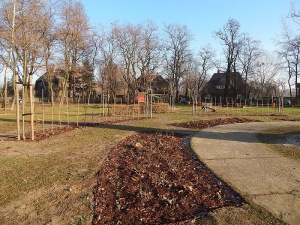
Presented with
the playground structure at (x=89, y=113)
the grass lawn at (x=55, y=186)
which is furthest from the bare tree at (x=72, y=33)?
the grass lawn at (x=55, y=186)

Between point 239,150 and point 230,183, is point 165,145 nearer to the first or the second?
point 239,150

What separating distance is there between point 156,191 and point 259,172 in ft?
7.68

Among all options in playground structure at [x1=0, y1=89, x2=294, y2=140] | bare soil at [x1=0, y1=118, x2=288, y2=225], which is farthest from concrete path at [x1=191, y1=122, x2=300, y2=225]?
playground structure at [x1=0, y1=89, x2=294, y2=140]

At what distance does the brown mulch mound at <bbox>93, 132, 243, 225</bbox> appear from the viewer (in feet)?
11.2

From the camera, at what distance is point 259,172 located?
5.19m

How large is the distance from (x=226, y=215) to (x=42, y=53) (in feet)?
96.5

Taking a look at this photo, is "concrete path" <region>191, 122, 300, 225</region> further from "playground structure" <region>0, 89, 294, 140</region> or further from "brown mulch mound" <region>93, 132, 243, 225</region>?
"playground structure" <region>0, 89, 294, 140</region>

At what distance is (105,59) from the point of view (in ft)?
173

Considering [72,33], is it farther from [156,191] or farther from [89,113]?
[156,191]

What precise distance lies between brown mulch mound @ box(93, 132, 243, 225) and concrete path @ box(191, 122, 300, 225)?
1.03 ft

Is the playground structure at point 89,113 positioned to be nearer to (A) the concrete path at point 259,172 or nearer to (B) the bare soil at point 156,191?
(B) the bare soil at point 156,191

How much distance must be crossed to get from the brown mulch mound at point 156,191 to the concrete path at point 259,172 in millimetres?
313

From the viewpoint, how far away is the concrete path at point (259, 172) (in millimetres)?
3643

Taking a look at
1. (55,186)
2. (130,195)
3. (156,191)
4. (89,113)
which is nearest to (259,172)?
(156,191)
